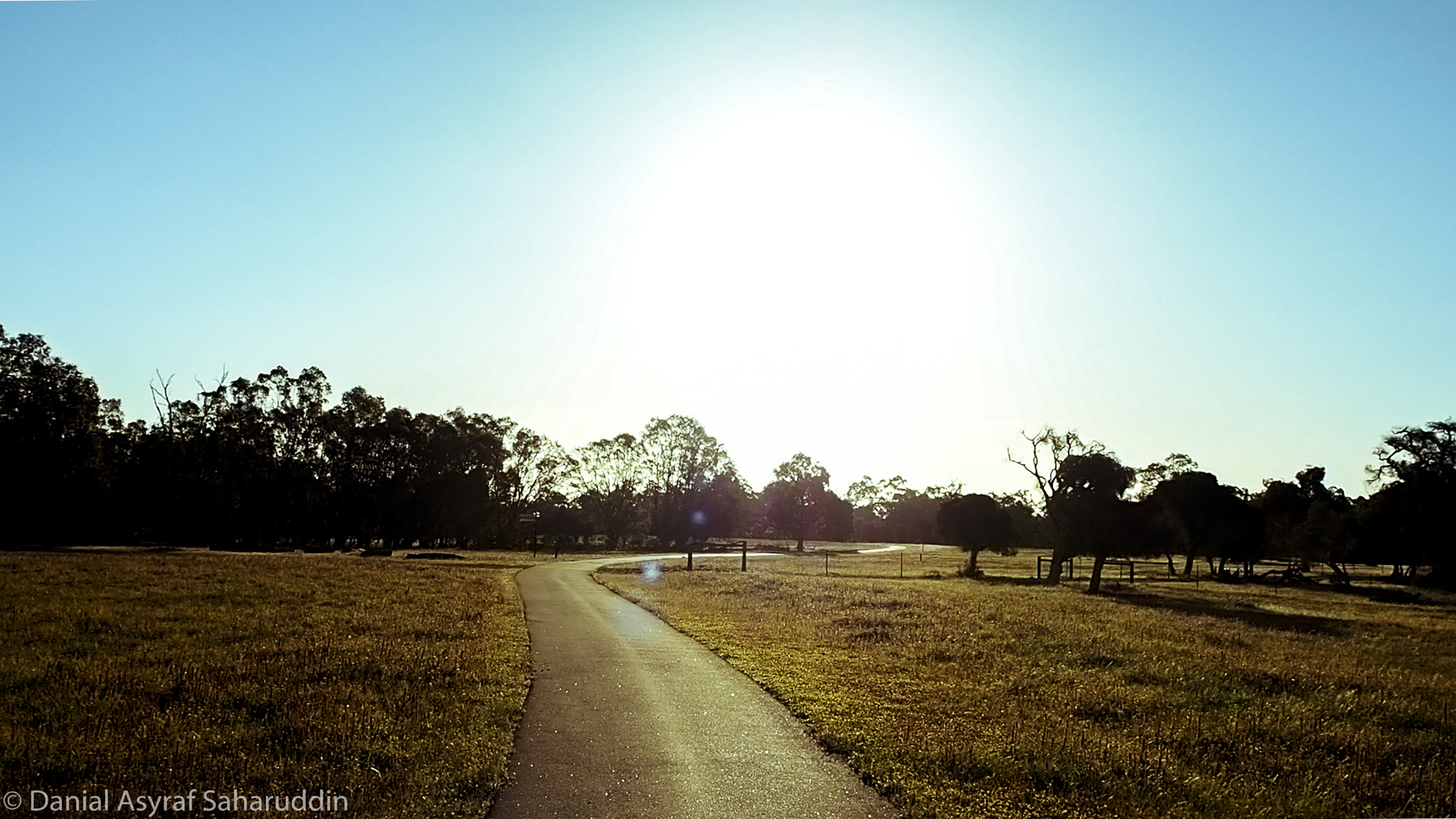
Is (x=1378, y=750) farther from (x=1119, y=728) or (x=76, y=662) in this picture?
(x=76, y=662)

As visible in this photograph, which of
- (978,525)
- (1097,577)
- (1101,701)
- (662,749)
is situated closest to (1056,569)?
(1097,577)

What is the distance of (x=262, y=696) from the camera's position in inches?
501

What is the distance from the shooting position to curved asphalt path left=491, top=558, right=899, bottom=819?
840 cm

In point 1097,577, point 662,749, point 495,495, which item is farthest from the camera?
point 495,495

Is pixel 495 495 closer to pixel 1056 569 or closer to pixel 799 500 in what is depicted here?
pixel 799 500

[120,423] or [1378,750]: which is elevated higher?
[120,423]

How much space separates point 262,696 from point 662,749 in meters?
6.56

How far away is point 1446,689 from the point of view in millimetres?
18562

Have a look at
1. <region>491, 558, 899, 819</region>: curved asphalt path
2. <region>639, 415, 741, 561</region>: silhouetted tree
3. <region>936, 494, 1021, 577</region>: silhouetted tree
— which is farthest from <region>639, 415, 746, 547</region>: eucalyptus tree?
<region>491, 558, 899, 819</region>: curved asphalt path

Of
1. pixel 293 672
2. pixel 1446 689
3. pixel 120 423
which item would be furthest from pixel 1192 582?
pixel 120 423

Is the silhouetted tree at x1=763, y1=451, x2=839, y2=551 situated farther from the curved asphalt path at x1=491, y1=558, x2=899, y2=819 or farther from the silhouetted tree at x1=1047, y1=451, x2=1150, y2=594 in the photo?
the curved asphalt path at x1=491, y1=558, x2=899, y2=819

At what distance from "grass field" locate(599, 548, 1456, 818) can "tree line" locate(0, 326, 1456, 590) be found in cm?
2498

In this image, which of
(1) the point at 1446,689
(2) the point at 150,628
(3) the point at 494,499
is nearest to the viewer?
(1) the point at 1446,689

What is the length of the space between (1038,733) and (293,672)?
12.1 m
